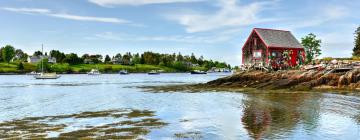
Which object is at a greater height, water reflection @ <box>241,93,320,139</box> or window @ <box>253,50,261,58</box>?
window @ <box>253,50,261,58</box>

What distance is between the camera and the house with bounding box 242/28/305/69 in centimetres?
8275

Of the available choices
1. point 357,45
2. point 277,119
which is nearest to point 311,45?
point 357,45

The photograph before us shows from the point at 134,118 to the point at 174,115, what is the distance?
10.2 feet

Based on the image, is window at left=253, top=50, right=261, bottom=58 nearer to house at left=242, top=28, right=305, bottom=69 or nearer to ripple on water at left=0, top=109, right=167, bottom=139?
house at left=242, top=28, right=305, bottom=69

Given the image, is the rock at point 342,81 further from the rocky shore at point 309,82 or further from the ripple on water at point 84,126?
the ripple on water at point 84,126

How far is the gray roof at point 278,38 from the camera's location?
3307 inches

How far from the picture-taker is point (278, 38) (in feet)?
282

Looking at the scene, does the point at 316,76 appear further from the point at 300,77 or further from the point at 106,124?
the point at 106,124

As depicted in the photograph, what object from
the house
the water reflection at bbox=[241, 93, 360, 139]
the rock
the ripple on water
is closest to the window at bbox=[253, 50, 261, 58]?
the house

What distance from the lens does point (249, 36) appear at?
8838 cm

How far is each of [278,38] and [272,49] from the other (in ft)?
14.5

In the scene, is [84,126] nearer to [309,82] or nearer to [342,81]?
[309,82]

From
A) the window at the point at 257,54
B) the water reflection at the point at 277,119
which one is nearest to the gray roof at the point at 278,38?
the window at the point at 257,54

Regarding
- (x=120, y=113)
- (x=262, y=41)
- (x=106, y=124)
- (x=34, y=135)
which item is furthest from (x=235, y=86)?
(x=34, y=135)
